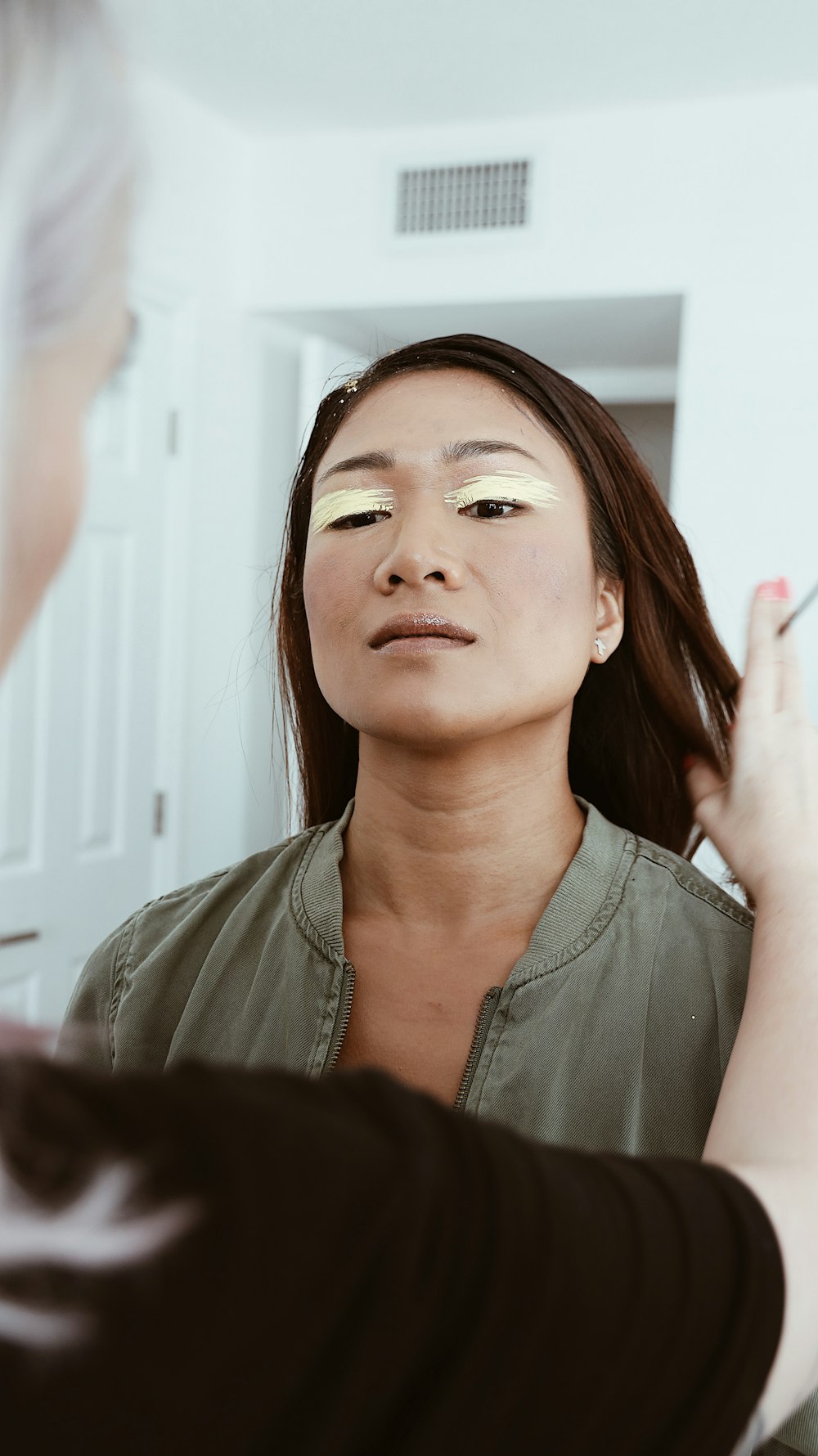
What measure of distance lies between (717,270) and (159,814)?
71.3 inches

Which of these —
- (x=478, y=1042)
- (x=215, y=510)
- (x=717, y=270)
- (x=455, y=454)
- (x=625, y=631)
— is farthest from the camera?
(x=215, y=510)

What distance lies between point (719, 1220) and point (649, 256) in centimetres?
269

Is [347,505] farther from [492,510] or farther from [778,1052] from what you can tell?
[778,1052]

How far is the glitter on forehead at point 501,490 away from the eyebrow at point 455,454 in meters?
0.02

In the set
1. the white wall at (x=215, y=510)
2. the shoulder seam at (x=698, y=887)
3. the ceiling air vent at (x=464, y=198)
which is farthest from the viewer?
the white wall at (x=215, y=510)

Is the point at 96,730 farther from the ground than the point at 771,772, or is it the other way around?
the point at 771,772

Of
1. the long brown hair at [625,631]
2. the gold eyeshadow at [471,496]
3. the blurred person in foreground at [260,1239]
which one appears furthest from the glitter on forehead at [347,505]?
the blurred person in foreground at [260,1239]

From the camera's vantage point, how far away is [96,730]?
286 cm

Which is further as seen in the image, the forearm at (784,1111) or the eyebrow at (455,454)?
the eyebrow at (455,454)

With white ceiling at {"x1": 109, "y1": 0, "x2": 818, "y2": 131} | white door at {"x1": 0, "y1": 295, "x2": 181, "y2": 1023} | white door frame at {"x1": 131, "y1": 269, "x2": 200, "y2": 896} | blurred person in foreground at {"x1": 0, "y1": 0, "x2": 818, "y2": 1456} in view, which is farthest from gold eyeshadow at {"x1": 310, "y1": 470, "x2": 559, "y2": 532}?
white door frame at {"x1": 131, "y1": 269, "x2": 200, "y2": 896}

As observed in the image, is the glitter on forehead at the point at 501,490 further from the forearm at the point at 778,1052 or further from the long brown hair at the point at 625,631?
the forearm at the point at 778,1052

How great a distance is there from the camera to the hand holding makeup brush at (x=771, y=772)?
0.80m

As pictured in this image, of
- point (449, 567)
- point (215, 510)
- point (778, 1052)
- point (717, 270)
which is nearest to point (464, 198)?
point (717, 270)

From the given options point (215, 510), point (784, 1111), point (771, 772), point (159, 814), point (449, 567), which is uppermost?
point (215, 510)
